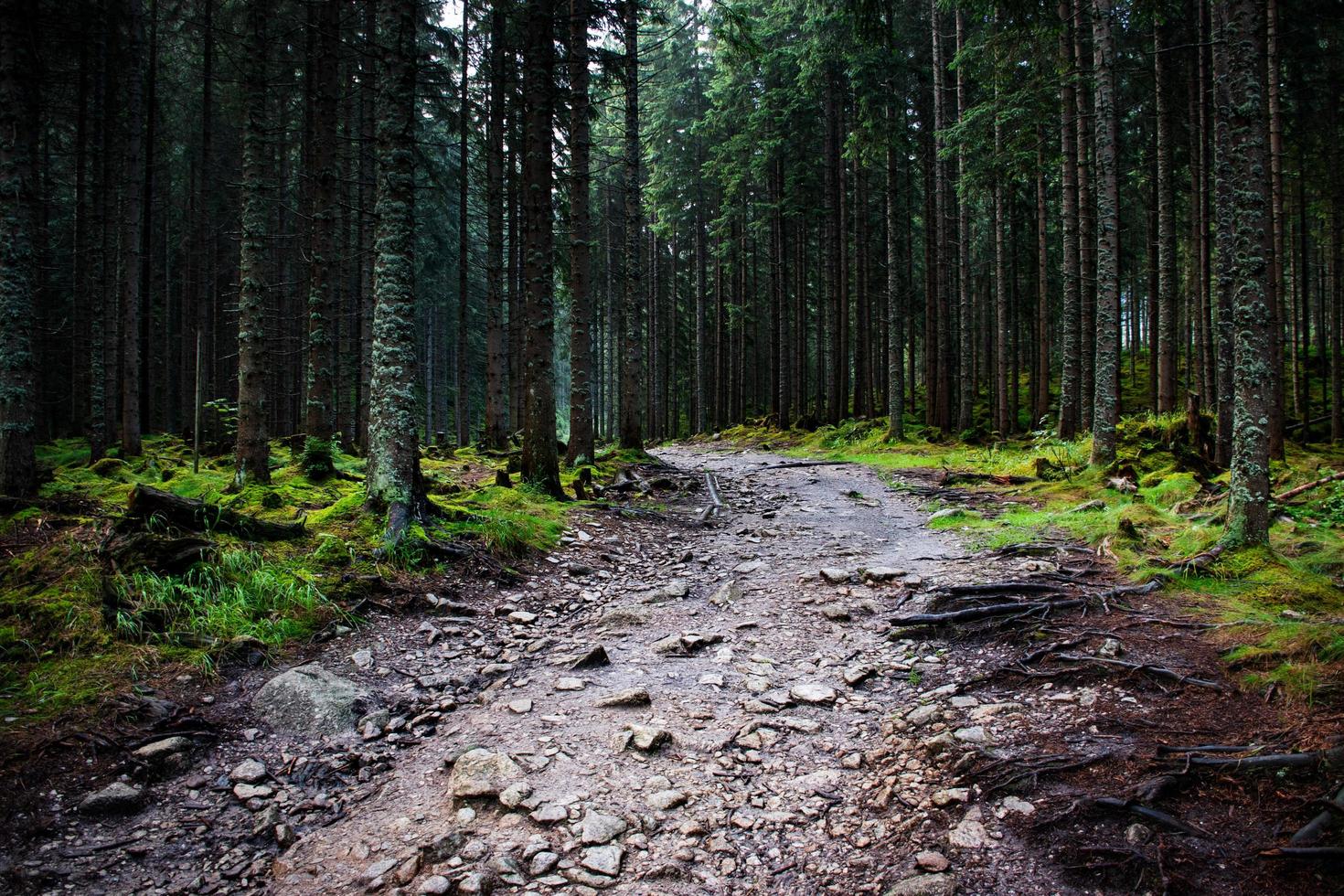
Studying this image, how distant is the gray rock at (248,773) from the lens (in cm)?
353

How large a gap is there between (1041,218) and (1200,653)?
1903cm

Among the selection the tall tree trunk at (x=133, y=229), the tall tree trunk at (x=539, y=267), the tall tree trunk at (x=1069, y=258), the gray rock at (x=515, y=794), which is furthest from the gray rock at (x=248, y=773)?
the tall tree trunk at (x=1069, y=258)

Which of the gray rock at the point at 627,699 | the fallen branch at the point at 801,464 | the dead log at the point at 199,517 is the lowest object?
the gray rock at the point at 627,699

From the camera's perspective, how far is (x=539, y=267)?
382 inches

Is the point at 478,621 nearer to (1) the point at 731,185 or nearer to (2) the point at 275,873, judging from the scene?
(2) the point at 275,873

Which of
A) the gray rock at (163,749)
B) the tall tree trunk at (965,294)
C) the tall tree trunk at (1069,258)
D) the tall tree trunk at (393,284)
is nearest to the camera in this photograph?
the gray rock at (163,749)

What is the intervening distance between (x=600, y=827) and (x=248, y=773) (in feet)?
7.03

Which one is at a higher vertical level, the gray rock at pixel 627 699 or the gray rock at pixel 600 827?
the gray rock at pixel 627 699

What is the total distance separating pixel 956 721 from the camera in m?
3.77

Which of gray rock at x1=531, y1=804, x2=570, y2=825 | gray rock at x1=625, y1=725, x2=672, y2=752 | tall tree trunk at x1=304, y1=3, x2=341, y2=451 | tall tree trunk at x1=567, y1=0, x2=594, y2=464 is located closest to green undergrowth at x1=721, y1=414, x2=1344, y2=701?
gray rock at x1=625, y1=725, x2=672, y2=752

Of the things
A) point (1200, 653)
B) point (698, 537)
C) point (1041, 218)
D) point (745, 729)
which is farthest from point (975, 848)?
point (1041, 218)

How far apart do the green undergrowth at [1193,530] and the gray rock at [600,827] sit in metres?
3.45

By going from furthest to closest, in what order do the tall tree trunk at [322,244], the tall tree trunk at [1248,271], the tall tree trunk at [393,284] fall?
the tall tree trunk at [322,244] < the tall tree trunk at [393,284] < the tall tree trunk at [1248,271]

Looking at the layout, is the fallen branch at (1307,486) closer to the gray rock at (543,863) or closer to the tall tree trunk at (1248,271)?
the tall tree trunk at (1248,271)
